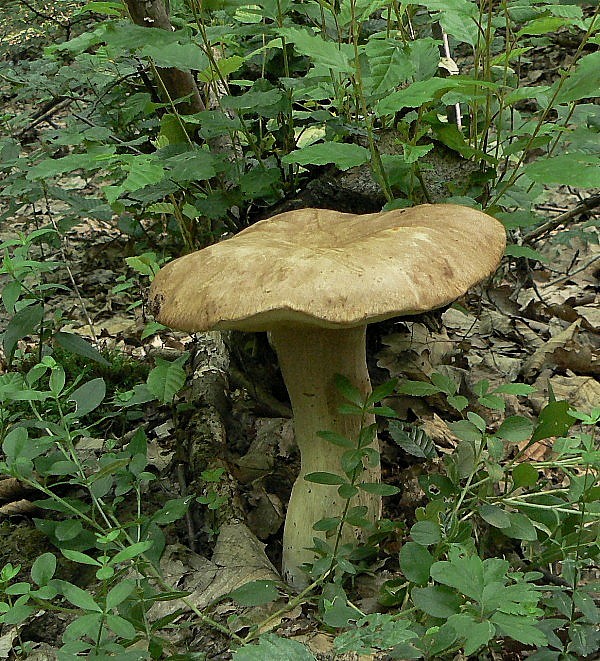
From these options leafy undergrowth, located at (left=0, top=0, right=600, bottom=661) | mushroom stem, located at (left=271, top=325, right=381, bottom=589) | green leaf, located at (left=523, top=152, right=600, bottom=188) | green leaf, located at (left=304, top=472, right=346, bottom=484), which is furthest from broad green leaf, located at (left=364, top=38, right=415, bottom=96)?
green leaf, located at (left=304, top=472, right=346, bottom=484)

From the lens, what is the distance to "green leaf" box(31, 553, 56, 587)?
171 centimetres

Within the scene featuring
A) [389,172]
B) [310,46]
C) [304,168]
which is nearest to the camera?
[310,46]

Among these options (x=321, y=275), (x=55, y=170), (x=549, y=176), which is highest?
(x=55, y=170)

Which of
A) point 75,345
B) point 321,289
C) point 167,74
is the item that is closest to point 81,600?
point 321,289

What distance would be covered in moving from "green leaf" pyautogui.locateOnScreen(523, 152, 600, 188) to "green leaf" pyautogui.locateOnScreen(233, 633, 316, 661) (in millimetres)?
1518

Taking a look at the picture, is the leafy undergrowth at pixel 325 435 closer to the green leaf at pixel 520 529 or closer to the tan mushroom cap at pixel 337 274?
the green leaf at pixel 520 529

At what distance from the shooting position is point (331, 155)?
7.67 ft

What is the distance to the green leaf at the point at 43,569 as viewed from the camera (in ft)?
5.61

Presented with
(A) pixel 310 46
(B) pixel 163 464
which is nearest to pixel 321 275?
(A) pixel 310 46

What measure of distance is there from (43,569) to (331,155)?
5.20ft

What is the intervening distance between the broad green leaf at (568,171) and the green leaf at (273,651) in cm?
152

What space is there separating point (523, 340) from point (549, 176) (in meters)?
1.88

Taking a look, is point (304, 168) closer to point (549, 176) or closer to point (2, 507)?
point (549, 176)

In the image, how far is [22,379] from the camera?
7.61 feet
